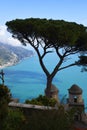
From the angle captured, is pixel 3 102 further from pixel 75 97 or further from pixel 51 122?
pixel 75 97

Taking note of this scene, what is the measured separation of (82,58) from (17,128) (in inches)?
576

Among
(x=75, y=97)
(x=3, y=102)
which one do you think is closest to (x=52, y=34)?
(x=75, y=97)

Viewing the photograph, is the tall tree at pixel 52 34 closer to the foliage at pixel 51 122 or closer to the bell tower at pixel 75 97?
the bell tower at pixel 75 97

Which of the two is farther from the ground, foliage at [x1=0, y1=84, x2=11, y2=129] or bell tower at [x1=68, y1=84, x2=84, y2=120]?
bell tower at [x1=68, y1=84, x2=84, y2=120]

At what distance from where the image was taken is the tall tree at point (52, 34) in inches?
896

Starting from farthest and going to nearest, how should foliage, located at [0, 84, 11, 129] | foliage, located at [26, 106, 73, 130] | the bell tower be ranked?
the bell tower → foliage, located at [0, 84, 11, 129] → foliage, located at [26, 106, 73, 130]

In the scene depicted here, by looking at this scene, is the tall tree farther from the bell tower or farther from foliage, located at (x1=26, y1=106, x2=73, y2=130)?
foliage, located at (x1=26, y1=106, x2=73, y2=130)

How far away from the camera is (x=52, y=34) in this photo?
22906 mm

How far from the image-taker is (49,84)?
2459 centimetres

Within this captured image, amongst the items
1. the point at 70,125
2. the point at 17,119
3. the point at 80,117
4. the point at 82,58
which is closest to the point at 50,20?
the point at 82,58

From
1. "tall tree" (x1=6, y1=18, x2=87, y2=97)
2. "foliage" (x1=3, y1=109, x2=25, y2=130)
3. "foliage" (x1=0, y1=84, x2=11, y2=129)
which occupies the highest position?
"tall tree" (x1=6, y1=18, x2=87, y2=97)

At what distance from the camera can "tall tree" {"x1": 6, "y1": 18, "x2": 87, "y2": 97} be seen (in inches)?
896

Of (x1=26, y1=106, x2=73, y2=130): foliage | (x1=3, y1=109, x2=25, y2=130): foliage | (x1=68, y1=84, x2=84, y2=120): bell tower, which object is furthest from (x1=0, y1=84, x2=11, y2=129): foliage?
(x1=68, y1=84, x2=84, y2=120): bell tower

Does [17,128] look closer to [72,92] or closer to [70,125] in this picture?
[70,125]
